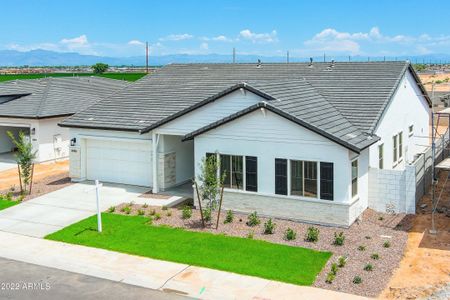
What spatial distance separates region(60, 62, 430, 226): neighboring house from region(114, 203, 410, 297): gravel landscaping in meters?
0.61

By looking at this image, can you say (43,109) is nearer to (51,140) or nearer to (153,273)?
(51,140)

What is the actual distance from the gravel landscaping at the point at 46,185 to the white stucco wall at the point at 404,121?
14219mm

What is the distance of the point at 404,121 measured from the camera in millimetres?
23969

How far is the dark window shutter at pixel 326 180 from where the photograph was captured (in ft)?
56.7

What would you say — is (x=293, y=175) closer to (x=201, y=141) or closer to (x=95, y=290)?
(x=201, y=141)

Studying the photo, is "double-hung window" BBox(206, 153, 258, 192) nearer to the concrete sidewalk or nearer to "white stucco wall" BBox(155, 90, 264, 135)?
"white stucco wall" BBox(155, 90, 264, 135)

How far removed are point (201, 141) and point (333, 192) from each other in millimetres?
5482

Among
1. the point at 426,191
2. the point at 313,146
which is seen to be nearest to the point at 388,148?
the point at 426,191

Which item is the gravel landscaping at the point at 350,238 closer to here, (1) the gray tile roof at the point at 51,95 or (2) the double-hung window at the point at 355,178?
(2) the double-hung window at the point at 355,178

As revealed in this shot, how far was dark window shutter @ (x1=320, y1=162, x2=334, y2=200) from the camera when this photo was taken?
56.7 ft

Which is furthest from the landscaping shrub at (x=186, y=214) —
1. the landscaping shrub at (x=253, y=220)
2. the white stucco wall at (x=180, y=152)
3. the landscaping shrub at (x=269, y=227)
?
the white stucco wall at (x=180, y=152)

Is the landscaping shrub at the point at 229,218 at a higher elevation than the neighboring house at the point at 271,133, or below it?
below

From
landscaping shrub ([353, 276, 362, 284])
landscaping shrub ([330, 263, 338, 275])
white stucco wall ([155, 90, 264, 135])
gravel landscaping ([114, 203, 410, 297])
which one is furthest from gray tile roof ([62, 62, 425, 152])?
landscaping shrub ([353, 276, 362, 284])

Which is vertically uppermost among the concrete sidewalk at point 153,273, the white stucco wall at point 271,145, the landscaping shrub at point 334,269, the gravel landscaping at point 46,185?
the white stucco wall at point 271,145
